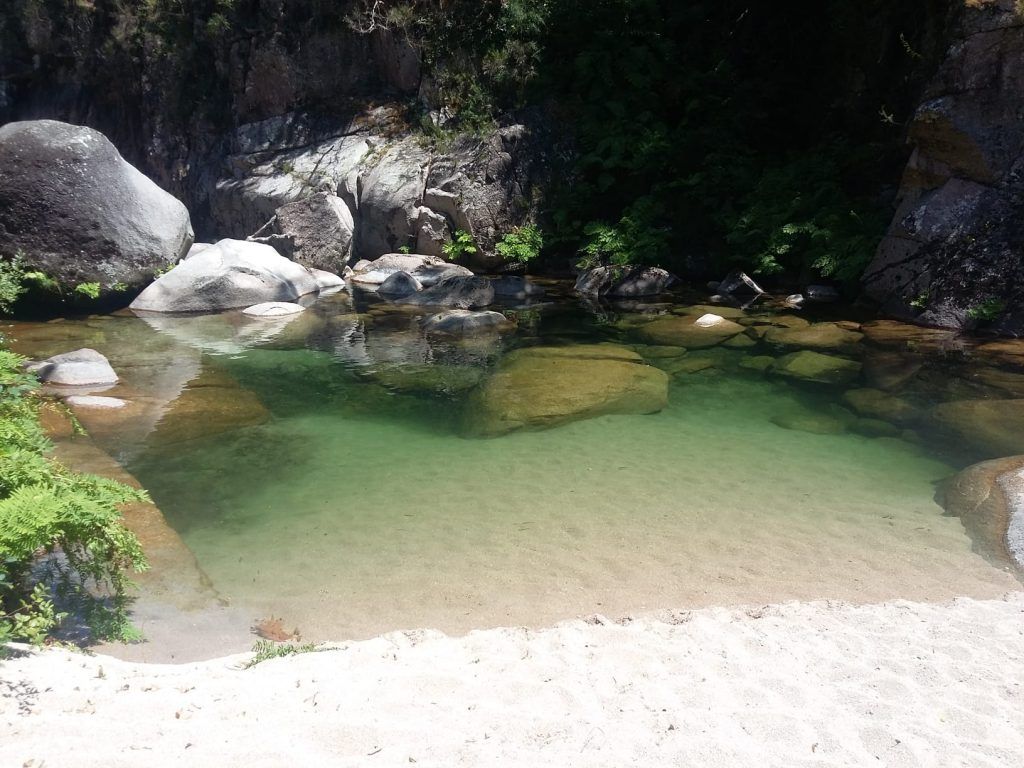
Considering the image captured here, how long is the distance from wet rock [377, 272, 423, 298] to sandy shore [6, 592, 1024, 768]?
11698mm

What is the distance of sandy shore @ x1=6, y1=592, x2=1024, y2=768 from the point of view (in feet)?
Result: 8.89

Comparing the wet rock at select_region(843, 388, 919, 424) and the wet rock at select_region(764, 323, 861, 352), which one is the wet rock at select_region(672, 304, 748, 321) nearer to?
the wet rock at select_region(764, 323, 861, 352)

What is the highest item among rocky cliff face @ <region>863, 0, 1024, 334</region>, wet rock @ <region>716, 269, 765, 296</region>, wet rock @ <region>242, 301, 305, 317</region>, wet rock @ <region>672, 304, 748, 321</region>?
rocky cliff face @ <region>863, 0, 1024, 334</region>

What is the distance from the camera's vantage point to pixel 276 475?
6.55 m

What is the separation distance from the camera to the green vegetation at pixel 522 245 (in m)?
16.6

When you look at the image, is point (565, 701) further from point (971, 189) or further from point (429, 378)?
point (971, 189)

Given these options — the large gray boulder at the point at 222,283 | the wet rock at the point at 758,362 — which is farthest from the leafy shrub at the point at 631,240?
the large gray boulder at the point at 222,283

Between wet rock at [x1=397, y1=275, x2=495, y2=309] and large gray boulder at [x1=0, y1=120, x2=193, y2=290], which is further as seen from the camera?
wet rock at [x1=397, y1=275, x2=495, y2=309]

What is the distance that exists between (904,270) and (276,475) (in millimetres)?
10042

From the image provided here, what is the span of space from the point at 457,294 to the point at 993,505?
10378 mm

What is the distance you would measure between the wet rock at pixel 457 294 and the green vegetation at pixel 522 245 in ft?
6.28

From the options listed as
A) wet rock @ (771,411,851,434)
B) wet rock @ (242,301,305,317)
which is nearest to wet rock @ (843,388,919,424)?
wet rock @ (771,411,851,434)

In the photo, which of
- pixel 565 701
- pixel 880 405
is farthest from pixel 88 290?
pixel 565 701

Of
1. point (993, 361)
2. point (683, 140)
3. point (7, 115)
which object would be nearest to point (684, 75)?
point (683, 140)
